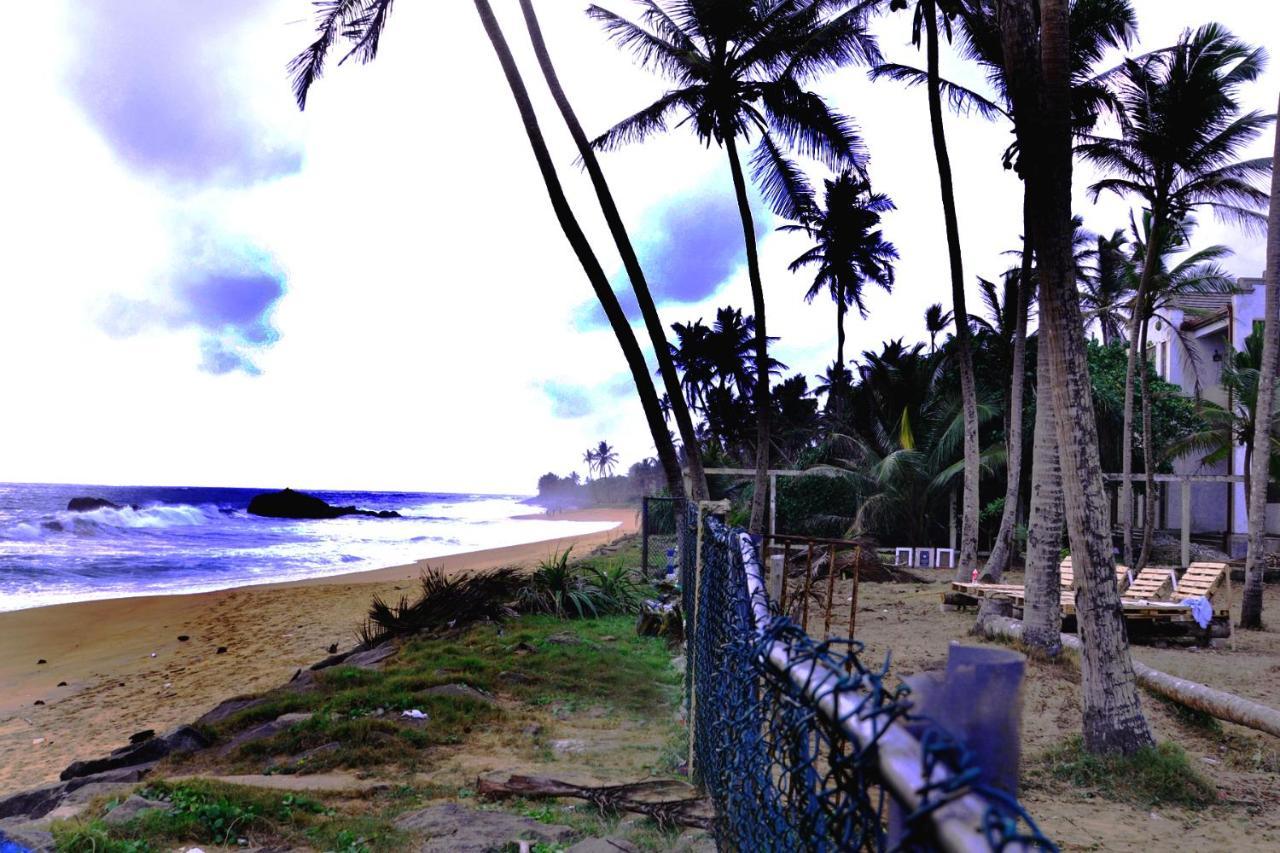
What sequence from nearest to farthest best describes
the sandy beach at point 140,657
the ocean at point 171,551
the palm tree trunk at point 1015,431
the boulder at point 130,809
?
the boulder at point 130,809
the sandy beach at point 140,657
the palm tree trunk at point 1015,431
the ocean at point 171,551

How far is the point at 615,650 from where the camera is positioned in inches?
371

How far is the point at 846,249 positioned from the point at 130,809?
28577 millimetres

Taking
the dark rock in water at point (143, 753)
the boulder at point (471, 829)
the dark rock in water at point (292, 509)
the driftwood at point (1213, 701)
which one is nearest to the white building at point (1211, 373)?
the driftwood at point (1213, 701)

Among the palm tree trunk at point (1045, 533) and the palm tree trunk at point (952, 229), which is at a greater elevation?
the palm tree trunk at point (952, 229)

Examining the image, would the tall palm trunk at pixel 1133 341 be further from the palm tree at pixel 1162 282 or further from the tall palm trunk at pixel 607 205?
the tall palm trunk at pixel 607 205

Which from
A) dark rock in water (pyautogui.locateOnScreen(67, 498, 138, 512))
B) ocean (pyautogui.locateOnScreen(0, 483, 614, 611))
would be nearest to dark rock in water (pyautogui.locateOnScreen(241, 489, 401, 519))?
dark rock in water (pyautogui.locateOnScreen(67, 498, 138, 512))

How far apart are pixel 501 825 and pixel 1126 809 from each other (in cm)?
375

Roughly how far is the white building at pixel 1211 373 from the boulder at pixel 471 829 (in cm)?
2344

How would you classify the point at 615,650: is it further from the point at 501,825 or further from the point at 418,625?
the point at 501,825

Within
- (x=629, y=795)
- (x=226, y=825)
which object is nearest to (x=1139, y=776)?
(x=629, y=795)

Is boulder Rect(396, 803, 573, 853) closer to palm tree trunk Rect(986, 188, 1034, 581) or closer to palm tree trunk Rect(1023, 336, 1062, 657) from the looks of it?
palm tree trunk Rect(1023, 336, 1062, 657)

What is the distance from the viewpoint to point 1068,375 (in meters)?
6.19

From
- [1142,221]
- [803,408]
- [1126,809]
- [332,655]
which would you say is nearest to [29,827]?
[1126,809]

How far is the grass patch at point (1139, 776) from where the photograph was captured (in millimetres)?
5379
